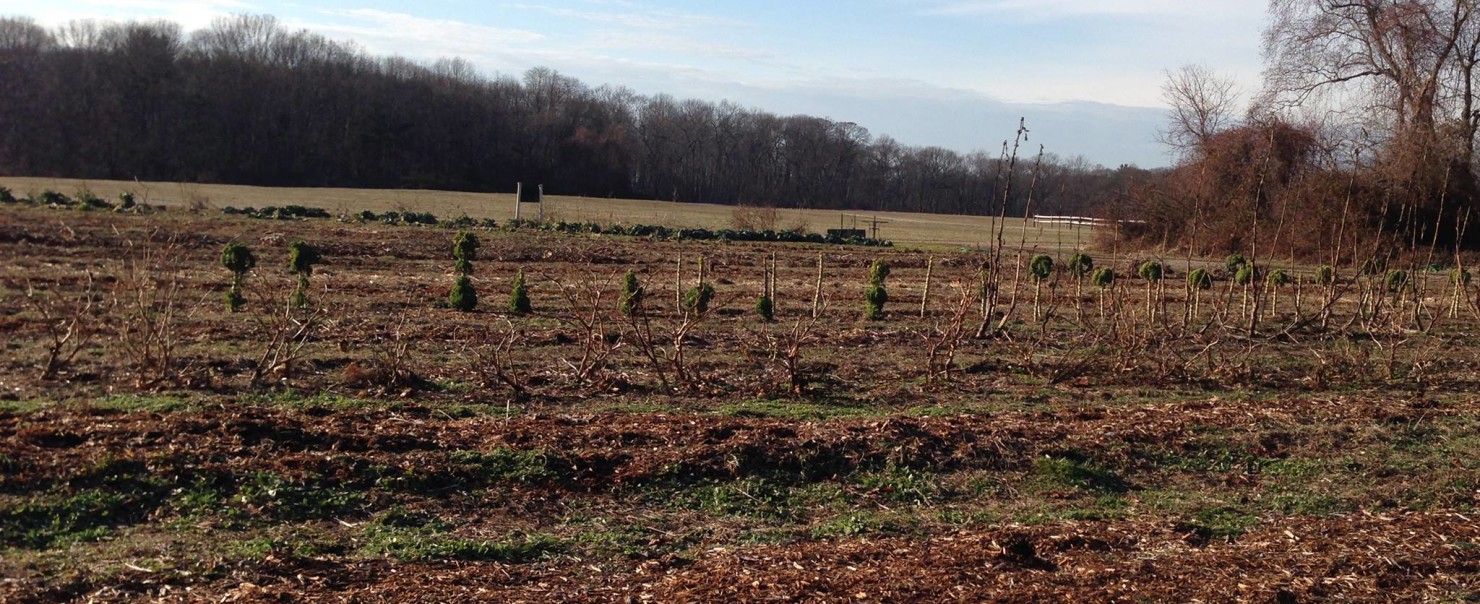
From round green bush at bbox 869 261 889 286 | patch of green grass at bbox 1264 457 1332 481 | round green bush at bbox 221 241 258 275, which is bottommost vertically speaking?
patch of green grass at bbox 1264 457 1332 481

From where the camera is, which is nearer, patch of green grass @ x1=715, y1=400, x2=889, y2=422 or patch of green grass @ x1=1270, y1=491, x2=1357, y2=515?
patch of green grass @ x1=1270, y1=491, x2=1357, y2=515

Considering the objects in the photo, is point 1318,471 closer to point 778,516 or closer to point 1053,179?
point 778,516

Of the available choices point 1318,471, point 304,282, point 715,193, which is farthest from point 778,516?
point 715,193

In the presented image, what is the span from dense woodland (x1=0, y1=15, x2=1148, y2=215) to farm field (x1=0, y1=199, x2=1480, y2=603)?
117ft

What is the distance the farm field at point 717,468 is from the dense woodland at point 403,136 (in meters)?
35.7

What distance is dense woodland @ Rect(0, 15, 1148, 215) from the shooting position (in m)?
55.8

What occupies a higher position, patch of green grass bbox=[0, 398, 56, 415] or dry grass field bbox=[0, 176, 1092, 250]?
dry grass field bbox=[0, 176, 1092, 250]

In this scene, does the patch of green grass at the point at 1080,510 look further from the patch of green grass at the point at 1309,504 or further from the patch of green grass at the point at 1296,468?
the patch of green grass at the point at 1296,468

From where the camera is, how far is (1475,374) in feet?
39.0

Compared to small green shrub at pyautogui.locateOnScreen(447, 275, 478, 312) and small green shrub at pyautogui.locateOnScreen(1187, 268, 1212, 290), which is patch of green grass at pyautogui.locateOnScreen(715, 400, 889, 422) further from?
small green shrub at pyautogui.locateOnScreen(447, 275, 478, 312)

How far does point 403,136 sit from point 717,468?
251ft

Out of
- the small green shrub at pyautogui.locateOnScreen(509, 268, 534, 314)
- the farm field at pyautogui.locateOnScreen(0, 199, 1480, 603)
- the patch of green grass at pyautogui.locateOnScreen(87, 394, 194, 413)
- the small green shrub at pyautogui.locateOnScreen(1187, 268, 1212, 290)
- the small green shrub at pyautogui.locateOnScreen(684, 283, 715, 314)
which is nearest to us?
the farm field at pyautogui.locateOnScreen(0, 199, 1480, 603)

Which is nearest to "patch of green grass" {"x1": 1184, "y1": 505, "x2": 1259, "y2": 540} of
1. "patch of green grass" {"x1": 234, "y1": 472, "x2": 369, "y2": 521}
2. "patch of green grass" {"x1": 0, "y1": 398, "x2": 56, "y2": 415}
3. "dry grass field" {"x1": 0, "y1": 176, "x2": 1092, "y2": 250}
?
"patch of green grass" {"x1": 234, "y1": 472, "x2": 369, "y2": 521}

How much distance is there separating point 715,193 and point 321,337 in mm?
78203
